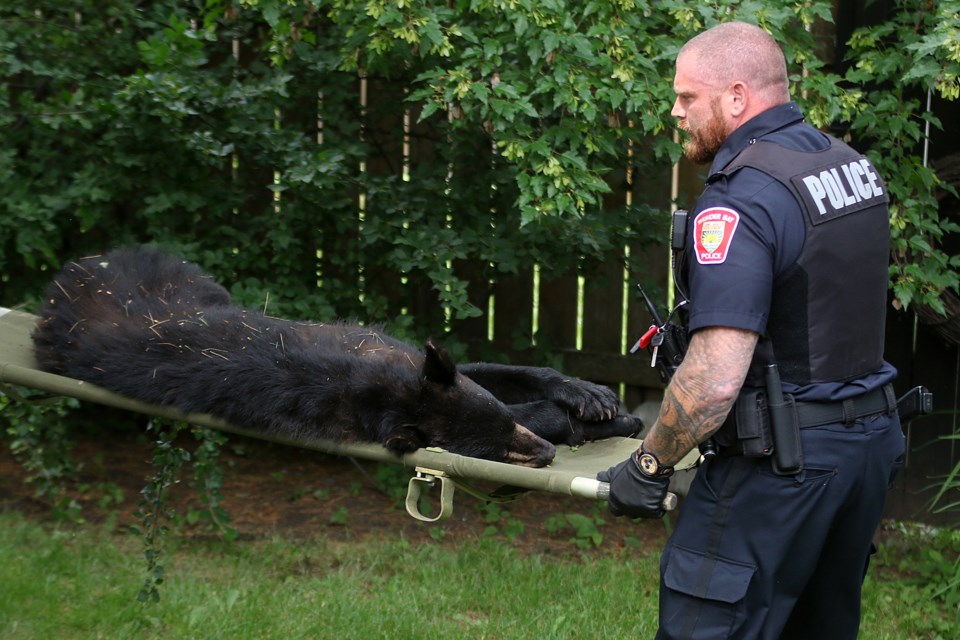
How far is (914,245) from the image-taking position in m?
4.23

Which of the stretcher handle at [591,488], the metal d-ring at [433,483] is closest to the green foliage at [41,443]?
the metal d-ring at [433,483]

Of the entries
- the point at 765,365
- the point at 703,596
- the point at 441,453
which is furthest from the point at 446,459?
the point at 765,365

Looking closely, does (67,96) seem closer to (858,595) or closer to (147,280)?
→ (147,280)

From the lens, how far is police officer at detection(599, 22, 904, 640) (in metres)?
2.38

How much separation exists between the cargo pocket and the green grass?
1.67 m

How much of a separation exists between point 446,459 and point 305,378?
60 centimetres

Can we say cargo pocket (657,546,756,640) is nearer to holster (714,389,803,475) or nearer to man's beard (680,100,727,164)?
holster (714,389,803,475)

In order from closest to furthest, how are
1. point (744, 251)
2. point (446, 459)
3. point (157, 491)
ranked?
point (744, 251) → point (446, 459) → point (157, 491)

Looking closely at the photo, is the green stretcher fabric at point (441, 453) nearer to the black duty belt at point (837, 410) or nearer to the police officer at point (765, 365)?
the police officer at point (765, 365)

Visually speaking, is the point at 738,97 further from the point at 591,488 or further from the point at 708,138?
the point at 591,488

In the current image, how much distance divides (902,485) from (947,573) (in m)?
0.83

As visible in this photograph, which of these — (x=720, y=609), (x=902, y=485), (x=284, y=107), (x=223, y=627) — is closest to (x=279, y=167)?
(x=284, y=107)

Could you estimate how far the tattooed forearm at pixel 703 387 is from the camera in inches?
92.5

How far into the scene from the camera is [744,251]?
92.6 inches
